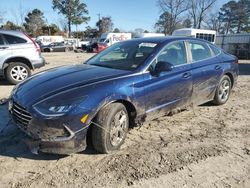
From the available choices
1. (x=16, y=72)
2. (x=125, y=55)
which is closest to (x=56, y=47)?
(x=16, y=72)

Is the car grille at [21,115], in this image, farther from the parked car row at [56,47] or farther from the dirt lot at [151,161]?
the parked car row at [56,47]

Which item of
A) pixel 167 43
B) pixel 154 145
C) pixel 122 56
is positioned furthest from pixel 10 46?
pixel 154 145

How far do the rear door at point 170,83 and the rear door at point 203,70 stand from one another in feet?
0.69

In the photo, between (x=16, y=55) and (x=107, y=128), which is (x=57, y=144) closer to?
(x=107, y=128)

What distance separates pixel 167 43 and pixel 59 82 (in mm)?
2035

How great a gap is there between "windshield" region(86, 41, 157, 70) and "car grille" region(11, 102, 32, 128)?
1.61m

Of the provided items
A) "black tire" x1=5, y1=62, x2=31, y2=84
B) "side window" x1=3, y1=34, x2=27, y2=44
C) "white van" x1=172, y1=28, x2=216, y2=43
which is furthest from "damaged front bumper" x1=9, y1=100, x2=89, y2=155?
"white van" x1=172, y1=28, x2=216, y2=43

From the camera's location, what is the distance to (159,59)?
451 centimetres

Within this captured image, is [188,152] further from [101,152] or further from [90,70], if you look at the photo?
[90,70]

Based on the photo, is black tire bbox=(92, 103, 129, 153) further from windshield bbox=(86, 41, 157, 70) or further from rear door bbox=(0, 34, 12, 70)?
rear door bbox=(0, 34, 12, 70)

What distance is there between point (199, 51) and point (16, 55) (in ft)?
19.0

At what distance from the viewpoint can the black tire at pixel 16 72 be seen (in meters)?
8.52

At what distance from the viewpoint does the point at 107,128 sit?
3648 mm

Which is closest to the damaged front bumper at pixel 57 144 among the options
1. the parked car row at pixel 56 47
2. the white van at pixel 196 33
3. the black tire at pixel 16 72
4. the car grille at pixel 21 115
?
the car grille at pixel 21 115
